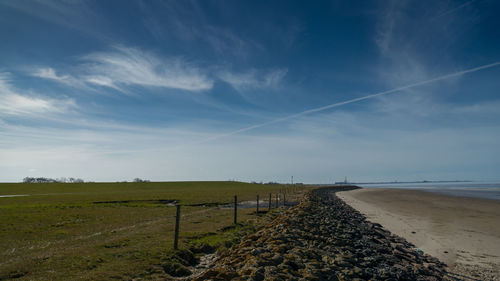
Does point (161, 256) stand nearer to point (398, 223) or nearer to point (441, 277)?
point (441, 277)

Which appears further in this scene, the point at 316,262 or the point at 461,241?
the point at 461,241

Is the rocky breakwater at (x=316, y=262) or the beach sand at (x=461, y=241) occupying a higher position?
the rocky breakwater at (x=316, y=262)

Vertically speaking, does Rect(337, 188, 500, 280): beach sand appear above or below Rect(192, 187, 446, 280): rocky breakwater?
below

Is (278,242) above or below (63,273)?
above

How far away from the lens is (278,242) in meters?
10.4

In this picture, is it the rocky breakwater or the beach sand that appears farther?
the beach sand

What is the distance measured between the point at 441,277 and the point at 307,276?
5408mm

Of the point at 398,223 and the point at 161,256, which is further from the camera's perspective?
the point at 398,223

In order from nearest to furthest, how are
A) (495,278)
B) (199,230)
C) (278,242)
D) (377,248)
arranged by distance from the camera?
(495,278) → (278,242) → (377,248) → (199,230)

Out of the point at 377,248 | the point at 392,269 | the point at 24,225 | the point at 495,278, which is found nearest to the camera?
the point at 392,269

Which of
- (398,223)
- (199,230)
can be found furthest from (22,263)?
(398,223)

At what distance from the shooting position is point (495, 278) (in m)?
9.60

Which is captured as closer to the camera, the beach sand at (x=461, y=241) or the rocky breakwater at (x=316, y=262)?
the rocky breakwater at (x=316, y=262)

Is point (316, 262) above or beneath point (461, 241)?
above
